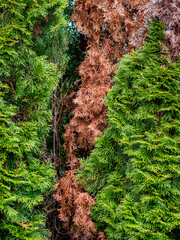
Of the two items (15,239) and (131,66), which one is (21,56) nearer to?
(131,66)

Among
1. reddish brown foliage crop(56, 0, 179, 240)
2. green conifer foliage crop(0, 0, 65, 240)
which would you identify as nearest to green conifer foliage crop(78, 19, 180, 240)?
green conifer foliage crop(0, 0, 65, 240)

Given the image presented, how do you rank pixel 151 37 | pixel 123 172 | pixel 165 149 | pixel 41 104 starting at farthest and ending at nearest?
1. pixel 41 104
2. pixel 123 172
3. pixel 151 37
4. pixel 165 149

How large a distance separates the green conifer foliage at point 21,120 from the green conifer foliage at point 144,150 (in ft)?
3.44

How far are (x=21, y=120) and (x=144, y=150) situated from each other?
232 centimetres

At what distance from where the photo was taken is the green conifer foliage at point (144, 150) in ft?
8.66

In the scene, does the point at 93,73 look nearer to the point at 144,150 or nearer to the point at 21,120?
the point at 21,120

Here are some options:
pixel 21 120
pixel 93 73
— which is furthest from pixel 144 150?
pixel 93 73

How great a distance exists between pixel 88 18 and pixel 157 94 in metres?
3.36

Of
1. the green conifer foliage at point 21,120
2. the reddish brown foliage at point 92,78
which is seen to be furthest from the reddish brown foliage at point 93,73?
the green conifer foliage at point 21,120

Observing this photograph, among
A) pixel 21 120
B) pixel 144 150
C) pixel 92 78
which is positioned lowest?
pixel 21 120

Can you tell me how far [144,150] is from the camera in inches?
111

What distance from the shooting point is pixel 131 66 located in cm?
317

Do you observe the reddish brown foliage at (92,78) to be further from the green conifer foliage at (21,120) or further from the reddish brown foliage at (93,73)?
the green conifer foliage at (21,120)

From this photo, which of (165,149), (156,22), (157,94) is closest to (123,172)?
(165,149)
